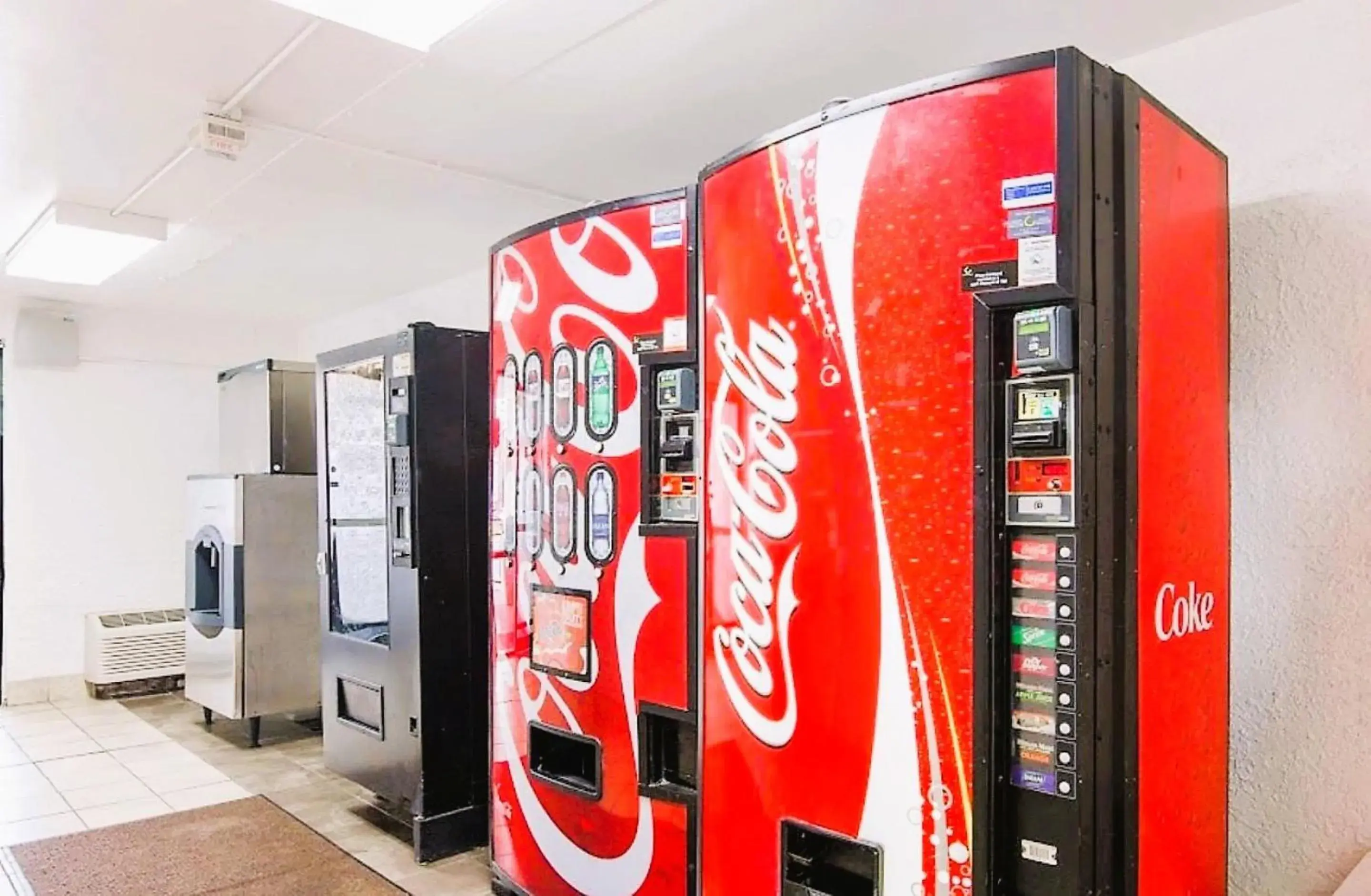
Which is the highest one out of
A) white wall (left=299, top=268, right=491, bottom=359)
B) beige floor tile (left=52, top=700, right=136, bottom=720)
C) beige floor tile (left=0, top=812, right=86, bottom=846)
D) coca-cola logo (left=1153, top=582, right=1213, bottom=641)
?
white wall (left=299, top=268, right=491, bottom=359)

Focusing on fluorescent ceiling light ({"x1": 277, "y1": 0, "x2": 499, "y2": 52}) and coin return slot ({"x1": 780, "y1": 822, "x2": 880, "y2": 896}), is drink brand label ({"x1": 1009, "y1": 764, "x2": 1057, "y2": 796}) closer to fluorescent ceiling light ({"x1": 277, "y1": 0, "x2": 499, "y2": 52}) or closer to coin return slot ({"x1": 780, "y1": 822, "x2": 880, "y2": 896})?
coin return slot ({"x1": 780, "y1": 822, "x2": 880, "y2": 896})

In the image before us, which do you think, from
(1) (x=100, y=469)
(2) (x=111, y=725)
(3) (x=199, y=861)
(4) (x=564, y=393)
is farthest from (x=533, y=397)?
(1) (x=100, y=469)

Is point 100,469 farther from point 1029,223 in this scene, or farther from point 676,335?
point 1029,223

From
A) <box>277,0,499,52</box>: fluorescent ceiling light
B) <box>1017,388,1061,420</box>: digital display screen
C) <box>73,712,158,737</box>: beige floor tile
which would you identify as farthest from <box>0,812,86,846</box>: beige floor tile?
<box>1017,388,1061,420</box>: digital display screen

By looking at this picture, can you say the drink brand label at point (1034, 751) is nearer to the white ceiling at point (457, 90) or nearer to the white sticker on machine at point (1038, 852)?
the white sticker on machine at point (1038, 852)

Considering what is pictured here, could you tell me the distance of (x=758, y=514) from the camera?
75.6 inches

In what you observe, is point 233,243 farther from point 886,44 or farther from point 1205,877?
point 1205,877

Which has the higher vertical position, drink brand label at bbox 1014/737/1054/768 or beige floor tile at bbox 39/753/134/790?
drink brand label at bbox 1014/737/1054/768

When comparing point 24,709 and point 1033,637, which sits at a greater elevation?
point 1033,637

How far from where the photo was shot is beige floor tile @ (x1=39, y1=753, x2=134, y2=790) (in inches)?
165

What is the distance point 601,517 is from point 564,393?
15.1 inches

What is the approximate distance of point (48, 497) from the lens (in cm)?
579

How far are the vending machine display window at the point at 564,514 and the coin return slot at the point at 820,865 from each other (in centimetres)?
107

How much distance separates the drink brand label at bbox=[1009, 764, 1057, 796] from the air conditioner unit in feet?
18.4
